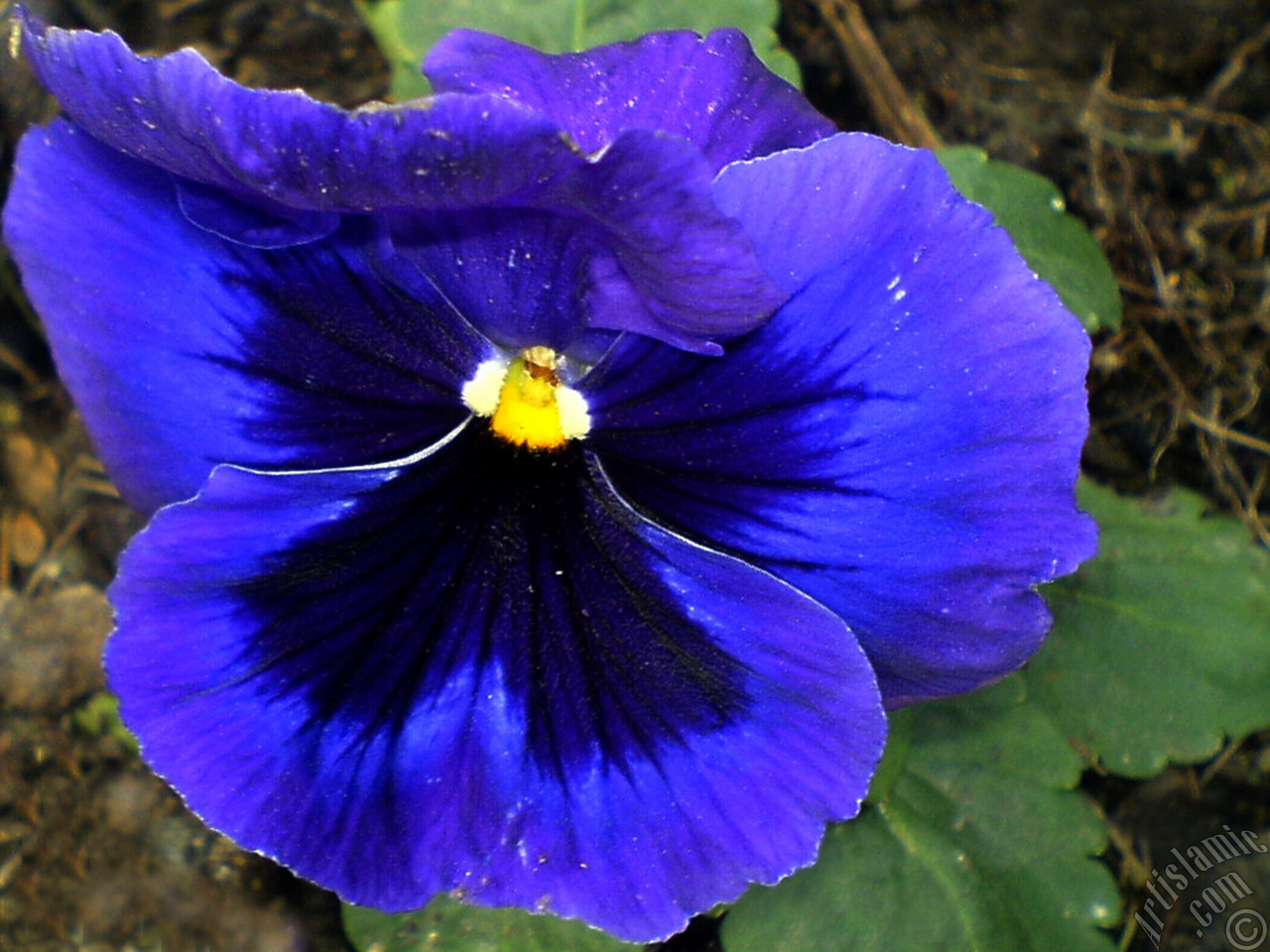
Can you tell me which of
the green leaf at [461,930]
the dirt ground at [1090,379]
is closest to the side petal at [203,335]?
the green leaf at [461,930]

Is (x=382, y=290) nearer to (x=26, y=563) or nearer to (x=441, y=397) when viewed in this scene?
(x=441, y=397)

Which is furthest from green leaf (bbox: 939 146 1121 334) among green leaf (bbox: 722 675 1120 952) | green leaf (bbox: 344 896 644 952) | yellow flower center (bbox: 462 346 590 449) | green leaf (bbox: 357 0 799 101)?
green leaf (bbox: 344 896 644 952)

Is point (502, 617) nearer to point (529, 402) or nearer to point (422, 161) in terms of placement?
point (529, 402)

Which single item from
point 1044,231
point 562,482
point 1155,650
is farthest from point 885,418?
point 1155,650

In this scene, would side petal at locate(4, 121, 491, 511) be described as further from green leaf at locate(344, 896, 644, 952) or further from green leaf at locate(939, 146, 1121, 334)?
green leaf at locate(939, 146, 1121, 334)

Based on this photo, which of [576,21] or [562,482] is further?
[576,21]

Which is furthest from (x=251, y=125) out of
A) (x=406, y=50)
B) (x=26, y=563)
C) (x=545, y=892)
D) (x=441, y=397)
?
(x=26, y=563)
